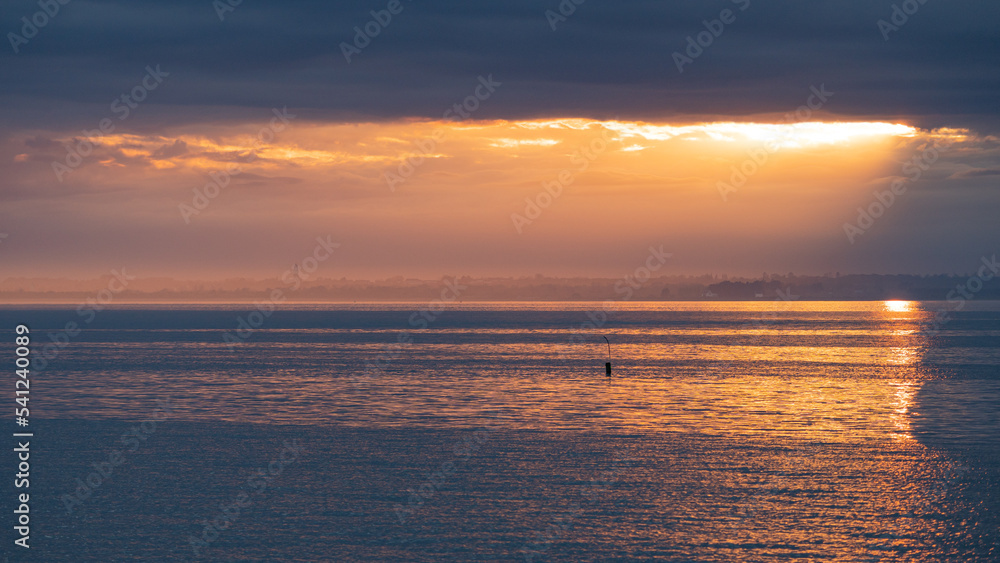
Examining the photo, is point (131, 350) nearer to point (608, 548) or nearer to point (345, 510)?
point (345, 510)

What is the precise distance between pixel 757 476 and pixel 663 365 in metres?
59.8

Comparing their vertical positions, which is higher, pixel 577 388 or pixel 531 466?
pixel 577 388

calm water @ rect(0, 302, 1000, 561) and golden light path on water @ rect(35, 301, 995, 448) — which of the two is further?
golden light path on water @ rect(35, 301, 995, 448)

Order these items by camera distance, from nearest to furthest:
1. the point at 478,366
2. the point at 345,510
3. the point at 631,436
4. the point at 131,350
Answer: the point at 345,510 → the point at 631,436 → the point at 478,366 → the point at 131,350

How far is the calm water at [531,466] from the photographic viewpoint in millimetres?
28656

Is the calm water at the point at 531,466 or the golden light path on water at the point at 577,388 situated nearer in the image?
the calm water at the point at 531,466

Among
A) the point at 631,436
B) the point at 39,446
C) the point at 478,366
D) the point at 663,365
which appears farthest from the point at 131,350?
the point at 631,436

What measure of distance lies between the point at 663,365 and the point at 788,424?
146ft

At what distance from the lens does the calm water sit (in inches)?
1128

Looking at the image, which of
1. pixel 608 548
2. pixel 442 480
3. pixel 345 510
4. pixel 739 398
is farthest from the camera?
pixel 739 398

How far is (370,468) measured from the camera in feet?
128

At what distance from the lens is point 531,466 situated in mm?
39406

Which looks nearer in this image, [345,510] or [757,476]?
[345,510]

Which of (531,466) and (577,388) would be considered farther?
(577,388)
